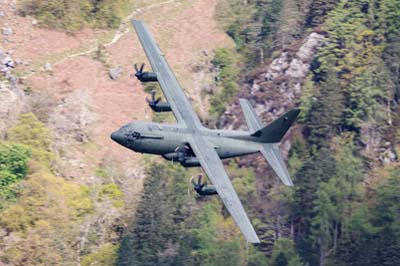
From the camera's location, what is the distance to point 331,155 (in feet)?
347

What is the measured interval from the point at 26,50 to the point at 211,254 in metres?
31.7

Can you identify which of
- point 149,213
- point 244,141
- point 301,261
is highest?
point 244,141

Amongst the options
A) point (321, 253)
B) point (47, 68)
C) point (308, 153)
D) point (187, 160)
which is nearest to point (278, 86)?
point (308, 153)

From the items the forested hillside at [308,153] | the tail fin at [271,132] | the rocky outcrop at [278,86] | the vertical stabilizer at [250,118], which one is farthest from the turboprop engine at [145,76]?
the rocky outcrop at [278,86]

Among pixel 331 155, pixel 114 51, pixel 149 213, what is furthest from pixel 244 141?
pixel 114 51

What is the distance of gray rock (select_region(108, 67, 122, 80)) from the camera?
11400cm

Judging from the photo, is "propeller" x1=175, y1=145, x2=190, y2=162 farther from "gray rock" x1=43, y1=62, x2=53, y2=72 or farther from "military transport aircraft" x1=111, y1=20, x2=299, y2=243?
"gray rock" x1=43, y1=62, x2=53, y2=72

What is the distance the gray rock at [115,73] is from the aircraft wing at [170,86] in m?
34.3

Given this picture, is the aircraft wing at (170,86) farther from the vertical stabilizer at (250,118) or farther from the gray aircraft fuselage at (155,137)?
the vertical stabilizer at (250,118)

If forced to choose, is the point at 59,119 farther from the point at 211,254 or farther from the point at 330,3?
the point at 330,3

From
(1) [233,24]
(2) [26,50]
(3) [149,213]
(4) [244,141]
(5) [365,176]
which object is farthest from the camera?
(1) [233,24]

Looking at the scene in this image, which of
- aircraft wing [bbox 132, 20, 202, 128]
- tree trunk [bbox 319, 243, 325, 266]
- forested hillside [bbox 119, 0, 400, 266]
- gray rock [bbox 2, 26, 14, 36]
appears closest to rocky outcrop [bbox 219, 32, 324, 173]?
forested hillside [bbox 119, 0, 400, 266]

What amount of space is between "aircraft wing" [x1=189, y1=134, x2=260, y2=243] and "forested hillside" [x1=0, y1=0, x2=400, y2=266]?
24201 mm

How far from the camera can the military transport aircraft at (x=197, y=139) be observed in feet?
224
